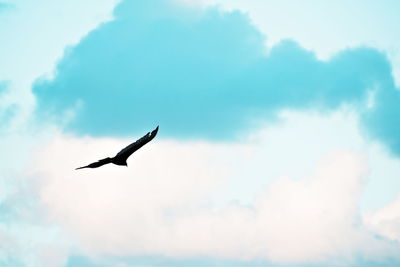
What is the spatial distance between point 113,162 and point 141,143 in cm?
322

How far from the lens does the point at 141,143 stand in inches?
1799

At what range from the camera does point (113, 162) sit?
46.1 m

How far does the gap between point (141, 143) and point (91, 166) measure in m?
5.11

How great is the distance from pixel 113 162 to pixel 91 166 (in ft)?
10.1

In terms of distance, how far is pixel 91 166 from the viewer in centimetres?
4338

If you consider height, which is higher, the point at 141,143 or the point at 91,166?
the point at 141,143
